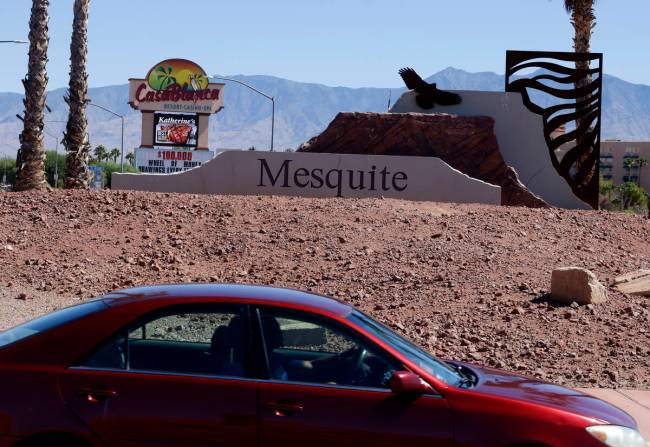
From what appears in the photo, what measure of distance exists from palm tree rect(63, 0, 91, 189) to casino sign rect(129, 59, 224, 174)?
27.7 meters

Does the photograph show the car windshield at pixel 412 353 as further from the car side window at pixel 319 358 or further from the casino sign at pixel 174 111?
the casino sign at pixel 174 111

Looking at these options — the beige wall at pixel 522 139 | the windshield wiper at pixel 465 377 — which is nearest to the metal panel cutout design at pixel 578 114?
the beige wall at pixel 522 139

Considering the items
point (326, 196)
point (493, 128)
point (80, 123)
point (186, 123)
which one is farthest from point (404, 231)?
point (186, 123)

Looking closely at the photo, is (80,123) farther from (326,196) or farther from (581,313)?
(581,313)

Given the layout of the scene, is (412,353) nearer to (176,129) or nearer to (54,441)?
(54,441)

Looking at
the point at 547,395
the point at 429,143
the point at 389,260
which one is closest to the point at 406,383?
the point at 547,395

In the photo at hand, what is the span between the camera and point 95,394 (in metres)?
5.57

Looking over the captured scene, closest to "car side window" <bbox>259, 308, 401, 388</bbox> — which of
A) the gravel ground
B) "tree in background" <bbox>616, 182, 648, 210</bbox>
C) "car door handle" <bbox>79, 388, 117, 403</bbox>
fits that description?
"car door handle" <bbox>79, 388, 117, 403</bbox>

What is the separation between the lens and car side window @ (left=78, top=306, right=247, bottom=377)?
5.73m

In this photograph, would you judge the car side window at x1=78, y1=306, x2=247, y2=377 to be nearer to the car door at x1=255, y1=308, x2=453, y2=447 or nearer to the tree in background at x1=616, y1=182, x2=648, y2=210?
the car door at x1=255, y1=308, x2=453, y2=447

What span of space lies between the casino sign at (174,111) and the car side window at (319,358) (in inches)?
1776

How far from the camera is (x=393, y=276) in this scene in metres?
14.1

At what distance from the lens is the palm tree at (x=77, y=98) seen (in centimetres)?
2220

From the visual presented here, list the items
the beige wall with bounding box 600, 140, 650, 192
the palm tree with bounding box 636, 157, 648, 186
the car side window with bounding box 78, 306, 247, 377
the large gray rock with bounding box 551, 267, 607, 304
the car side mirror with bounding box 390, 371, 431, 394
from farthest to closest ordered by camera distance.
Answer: the beige wall with bounding box 600, 140, 650, 192 < the palm tree with bounding box 636, 157, 648, 186 < the large gray rock with bounding box 551, 267, 607, 304 < the car side window with bounding box 78, 306, 247, 377 < the car side mirror with bounding box 390, 371, 431, 394
